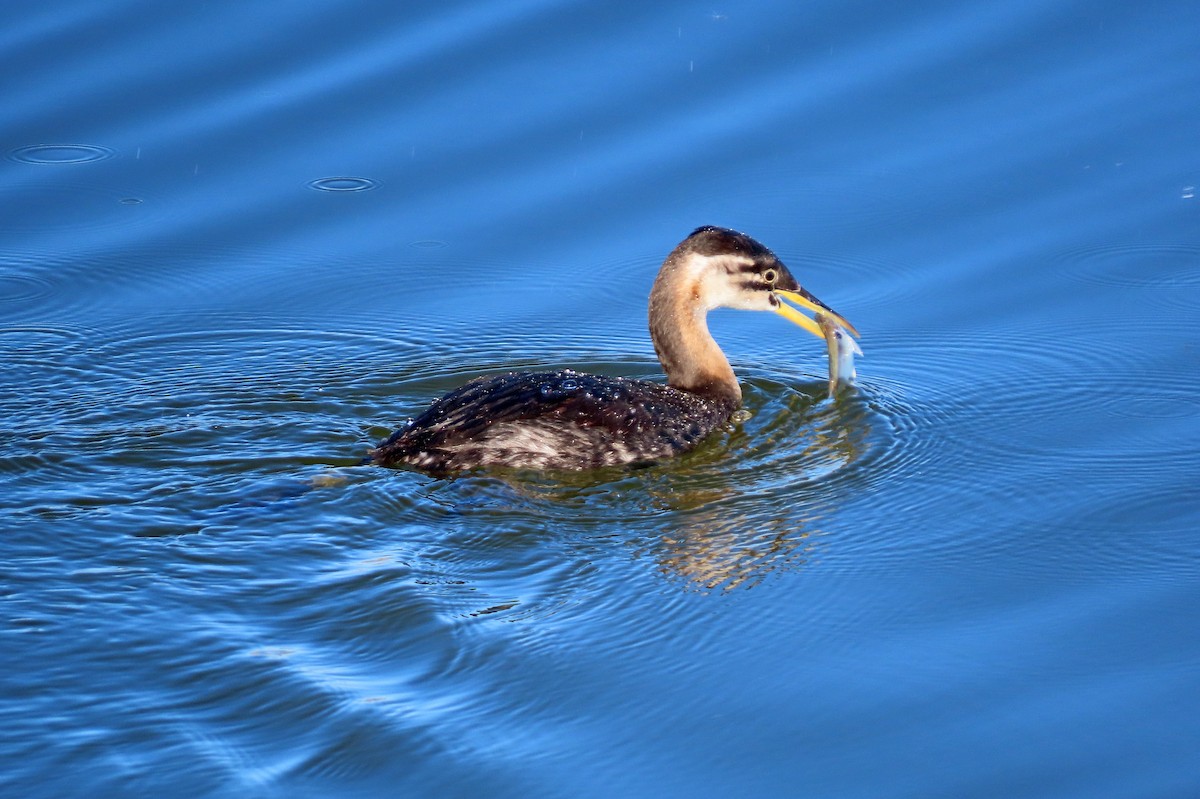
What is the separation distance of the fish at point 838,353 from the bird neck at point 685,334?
560mm

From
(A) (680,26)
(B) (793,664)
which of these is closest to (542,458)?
(B) (793,664)

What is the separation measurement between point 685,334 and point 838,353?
90cm

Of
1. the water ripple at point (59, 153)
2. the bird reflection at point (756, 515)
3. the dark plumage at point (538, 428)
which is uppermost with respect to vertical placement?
the water ripple at point (59, 153)

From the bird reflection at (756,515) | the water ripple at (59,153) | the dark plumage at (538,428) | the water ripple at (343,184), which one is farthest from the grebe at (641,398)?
the water ripple at (59,153)

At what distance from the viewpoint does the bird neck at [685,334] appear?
9594 mm

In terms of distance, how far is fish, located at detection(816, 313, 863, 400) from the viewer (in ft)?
30.8

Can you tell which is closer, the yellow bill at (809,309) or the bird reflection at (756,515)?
the bird reflection at (756,515)

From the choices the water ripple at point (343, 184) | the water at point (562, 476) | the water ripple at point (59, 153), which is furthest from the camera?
the water ripple at point (59, 153)

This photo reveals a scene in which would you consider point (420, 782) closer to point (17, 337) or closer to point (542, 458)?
point (542, 458)

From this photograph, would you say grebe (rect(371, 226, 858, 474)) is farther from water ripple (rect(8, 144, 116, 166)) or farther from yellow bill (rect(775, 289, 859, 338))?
water ripple (rect(8, 144, 116, 166))

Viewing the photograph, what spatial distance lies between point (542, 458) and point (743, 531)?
1281 millimetres

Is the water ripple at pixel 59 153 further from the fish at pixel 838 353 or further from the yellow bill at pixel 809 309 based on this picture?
the fish at pixel 838 353

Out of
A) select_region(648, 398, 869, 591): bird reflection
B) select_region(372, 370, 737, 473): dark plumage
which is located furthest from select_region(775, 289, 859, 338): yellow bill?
select_region(372, 370, 737, 473): dark plumage

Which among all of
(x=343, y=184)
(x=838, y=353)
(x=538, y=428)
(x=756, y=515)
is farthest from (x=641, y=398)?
(x=343, y=184)
